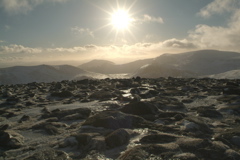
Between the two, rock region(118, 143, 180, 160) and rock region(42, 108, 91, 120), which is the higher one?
rock region(118, 143, 180, 160)

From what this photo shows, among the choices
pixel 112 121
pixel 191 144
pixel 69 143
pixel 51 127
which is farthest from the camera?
pixel 51 127

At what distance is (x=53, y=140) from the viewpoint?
682cm

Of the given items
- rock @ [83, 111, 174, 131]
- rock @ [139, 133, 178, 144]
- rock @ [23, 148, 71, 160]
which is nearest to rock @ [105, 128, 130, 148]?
rock @ [139, 133, 178, 144]

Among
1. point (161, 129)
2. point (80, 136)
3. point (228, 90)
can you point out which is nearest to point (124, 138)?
point (80, 136)

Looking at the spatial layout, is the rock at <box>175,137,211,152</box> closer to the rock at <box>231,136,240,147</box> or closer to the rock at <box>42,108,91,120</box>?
the rock at <box>231,136,240,147</box>

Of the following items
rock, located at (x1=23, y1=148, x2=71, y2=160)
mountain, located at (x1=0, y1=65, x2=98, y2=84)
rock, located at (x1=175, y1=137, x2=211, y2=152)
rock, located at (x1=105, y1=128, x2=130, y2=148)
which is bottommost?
mountain, located at (x1=0, y1=65, x2=98, y2=84)

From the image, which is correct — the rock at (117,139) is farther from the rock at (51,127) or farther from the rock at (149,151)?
the rock at (51,127)

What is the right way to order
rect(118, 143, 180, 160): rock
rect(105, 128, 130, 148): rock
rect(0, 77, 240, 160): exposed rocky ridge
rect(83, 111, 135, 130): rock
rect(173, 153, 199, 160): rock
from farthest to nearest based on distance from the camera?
rect(83, 111, 135, 130): rock < rect(105, 128, 130, 148): rock < rect(0, 77, 240, 160): exposed rocky ridge < rect(118, 143, 180, 160): rock < rect(173, 153, 199, 160): rock

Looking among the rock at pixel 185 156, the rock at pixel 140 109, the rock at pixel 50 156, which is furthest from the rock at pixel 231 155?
the rock at pixel 140 109

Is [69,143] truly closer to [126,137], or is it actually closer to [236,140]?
[126,137]

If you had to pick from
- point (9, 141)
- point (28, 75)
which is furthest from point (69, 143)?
point (28, 75)

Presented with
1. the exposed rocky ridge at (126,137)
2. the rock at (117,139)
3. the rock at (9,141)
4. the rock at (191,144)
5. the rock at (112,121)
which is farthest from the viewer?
the rock at (112,121)

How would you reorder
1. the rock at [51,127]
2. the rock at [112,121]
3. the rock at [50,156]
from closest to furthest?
1. the rock at [50,156]
2. the rock at [112,121]
3. the rock at [51,127]

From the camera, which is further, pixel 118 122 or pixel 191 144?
pixel 118 122
